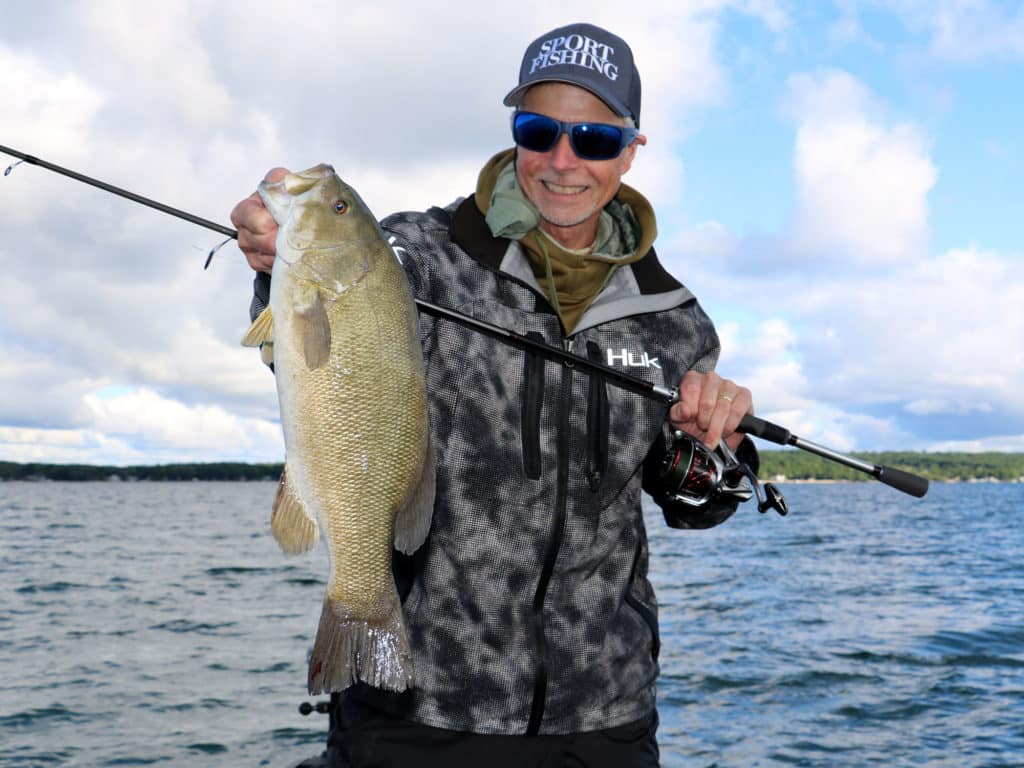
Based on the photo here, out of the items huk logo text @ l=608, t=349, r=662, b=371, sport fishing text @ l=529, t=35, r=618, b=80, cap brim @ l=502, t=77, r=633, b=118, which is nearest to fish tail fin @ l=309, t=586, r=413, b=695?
huk logo text @ l=608, t=349, r=662, b=371

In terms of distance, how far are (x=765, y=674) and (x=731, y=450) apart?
34.6ft

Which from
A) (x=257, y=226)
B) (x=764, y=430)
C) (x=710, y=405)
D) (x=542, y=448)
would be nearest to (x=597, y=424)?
(x=542, y=448)

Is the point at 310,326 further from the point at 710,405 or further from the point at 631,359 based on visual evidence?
the point at 710,405

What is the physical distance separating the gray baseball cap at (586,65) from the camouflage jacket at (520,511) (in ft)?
2.33

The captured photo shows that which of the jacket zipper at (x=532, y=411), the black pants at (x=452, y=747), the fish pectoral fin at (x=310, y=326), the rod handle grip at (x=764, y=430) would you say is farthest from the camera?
the rod handle grip at (x=764, y=430)

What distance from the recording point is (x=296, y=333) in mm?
2850

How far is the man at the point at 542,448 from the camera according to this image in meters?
3.65


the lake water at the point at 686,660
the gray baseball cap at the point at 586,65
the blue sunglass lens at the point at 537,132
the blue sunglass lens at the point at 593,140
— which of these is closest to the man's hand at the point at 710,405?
the blue sunglass lens at the point at 593,140

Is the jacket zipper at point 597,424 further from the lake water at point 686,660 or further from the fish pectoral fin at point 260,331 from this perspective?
the lake water at point 686,660

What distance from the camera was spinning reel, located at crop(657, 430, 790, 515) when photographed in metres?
4.14

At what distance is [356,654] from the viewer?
3.10 meters

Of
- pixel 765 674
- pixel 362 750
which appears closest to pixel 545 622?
pixel 362 750

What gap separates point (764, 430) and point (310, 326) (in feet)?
7.80

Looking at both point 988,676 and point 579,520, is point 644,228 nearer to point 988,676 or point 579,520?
point 579,520
